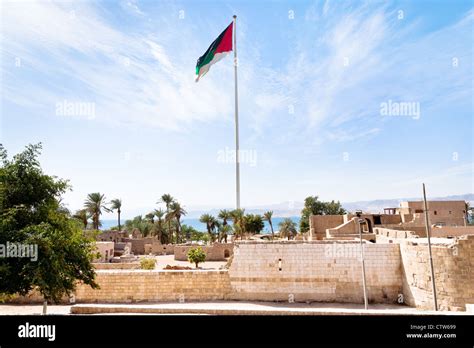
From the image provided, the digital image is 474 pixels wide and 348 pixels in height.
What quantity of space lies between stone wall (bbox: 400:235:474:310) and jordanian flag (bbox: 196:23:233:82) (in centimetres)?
2211

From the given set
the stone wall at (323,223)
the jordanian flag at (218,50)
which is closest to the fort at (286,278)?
the jordanian flag at (218,50)

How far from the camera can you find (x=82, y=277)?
11477mm

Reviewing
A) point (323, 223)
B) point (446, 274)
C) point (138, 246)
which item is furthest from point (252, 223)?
point (446, 274)

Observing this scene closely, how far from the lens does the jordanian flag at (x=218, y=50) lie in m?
27.1

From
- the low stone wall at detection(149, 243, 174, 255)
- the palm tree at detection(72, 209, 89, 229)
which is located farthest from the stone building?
the palm tree at detection(72, 209, 89, 229)

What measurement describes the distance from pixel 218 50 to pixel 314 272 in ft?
71.0

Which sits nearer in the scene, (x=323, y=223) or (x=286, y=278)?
(x=286, y=278)

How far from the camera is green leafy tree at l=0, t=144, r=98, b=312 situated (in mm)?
9422

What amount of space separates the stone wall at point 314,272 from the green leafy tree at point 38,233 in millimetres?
7239

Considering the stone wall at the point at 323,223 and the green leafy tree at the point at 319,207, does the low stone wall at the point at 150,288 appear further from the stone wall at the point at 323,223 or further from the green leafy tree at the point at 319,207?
the green leafy tree at the point at 319,207

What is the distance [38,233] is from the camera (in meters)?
9.80

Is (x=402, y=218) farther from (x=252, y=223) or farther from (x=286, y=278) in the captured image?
(x=286, y=278)
